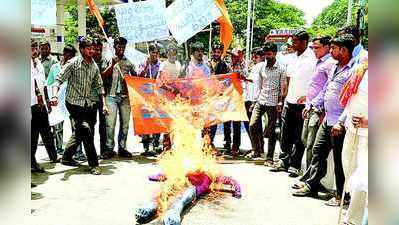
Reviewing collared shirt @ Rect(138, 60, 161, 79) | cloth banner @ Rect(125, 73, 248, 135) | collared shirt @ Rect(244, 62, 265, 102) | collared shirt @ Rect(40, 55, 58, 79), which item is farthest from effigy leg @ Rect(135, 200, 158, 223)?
collared shirt @ Rect(40, 55, 58, 79)

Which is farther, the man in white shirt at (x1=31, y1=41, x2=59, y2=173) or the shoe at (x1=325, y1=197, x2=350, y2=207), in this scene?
the man in white shirt at (x1=31, y1=41, x2=59, y2=173)

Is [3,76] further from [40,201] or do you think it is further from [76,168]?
[76,168]

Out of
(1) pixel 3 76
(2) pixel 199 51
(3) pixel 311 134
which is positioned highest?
(2) pixel 199 51

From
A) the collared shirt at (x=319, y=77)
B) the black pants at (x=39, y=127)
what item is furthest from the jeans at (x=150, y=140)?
the collared shirt at (x=319, y=77)

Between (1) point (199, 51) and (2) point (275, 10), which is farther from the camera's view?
(2) point (275, 10)

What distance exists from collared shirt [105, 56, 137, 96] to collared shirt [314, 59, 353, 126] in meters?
4.02

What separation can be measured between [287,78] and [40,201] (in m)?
4.61

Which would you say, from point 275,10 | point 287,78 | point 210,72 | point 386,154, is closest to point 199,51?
point 210,72

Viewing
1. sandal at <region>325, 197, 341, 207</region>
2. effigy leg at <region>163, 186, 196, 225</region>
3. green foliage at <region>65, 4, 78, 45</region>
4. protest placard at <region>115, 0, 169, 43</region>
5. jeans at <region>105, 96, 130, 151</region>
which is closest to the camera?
effigy leg at <region>163, 186, 196, 225</region>

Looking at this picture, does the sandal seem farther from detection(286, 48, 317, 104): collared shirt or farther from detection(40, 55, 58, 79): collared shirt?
detection(40, 55, 58, 79): collared shirt

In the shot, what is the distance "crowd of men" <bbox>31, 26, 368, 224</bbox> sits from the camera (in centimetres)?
486

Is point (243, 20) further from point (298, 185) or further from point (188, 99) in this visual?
point (298, 185)

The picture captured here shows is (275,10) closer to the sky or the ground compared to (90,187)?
closer to the sky

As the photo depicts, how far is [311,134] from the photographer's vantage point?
6.46 m
